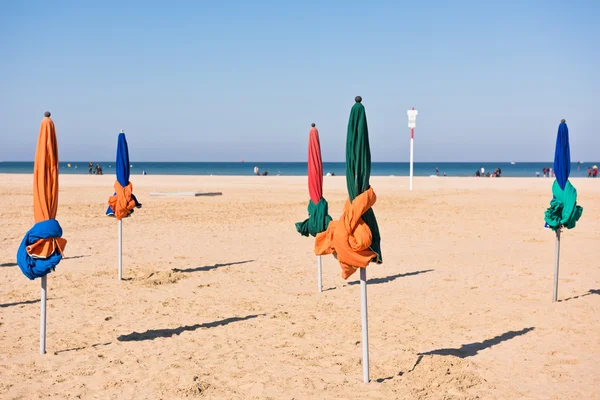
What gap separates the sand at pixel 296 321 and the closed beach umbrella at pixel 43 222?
1135 mm

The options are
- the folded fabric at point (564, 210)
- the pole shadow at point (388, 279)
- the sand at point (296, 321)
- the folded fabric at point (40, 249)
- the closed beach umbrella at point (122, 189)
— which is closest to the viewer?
the sand at point (296, 321)

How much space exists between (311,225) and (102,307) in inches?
136

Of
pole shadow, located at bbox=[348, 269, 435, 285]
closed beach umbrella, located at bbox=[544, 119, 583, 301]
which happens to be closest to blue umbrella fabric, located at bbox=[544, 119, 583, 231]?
closed beach umbrella, located at bbox=[544, 119, 583, 301]

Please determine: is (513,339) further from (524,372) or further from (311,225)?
(311,225)

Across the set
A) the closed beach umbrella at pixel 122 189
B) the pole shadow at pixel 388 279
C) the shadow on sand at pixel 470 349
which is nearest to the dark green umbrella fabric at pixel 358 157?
the shadow on sand at pixel 470 349

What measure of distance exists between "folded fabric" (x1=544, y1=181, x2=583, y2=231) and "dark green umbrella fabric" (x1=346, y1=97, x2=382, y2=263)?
13.8ft

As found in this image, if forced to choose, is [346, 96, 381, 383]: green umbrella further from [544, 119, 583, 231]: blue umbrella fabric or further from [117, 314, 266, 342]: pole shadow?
[544, 119, 583, 231]: blue umbrella fabric

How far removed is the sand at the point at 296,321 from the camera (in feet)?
18.7

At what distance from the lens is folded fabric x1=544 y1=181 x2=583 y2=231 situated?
8273mm

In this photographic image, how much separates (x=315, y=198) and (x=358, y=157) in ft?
10.9

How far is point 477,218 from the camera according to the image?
19.6 meters

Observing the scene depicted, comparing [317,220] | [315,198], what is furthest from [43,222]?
[315,198]

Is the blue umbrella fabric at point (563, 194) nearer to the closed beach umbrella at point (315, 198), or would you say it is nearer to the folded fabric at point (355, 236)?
the closed beach umbrella at point (315, 198)

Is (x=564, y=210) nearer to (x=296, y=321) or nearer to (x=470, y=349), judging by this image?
(x=470, y=349)
